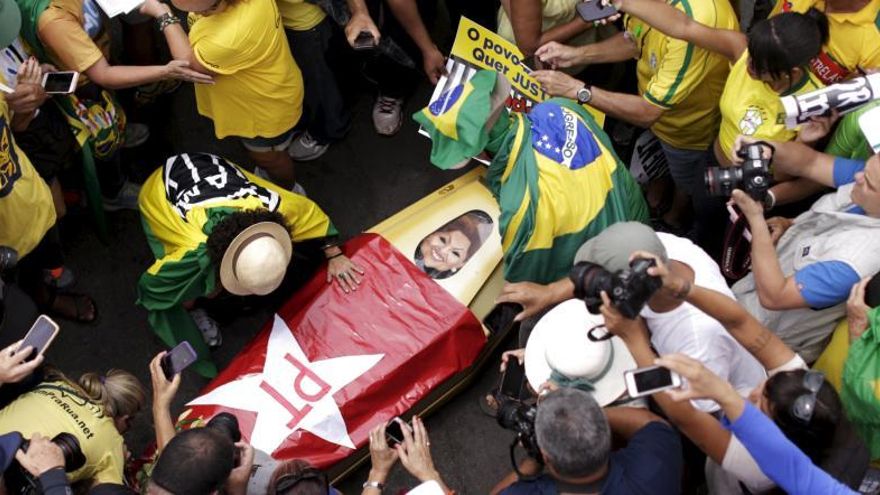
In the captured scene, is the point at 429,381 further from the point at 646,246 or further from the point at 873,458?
the point at 873,458

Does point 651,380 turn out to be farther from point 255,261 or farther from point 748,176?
point 255,261

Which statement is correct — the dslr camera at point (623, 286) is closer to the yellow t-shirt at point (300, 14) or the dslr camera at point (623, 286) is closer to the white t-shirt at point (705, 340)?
the white t-shirt at point (705, 340)

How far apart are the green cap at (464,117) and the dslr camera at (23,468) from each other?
5.46ft

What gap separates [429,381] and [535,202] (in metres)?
1.04

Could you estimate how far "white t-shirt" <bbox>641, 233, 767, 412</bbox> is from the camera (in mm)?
3107

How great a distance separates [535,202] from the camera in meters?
3.52

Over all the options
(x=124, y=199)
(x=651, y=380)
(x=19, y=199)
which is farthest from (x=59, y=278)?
(x=651, y=380)

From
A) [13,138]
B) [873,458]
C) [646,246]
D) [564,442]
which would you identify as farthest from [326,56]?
[873,458]

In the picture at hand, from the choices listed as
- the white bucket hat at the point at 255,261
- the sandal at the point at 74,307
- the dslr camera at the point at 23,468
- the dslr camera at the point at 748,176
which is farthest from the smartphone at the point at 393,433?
the sandal at the point at 74,307

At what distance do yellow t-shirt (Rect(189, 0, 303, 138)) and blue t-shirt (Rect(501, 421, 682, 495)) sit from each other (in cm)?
226

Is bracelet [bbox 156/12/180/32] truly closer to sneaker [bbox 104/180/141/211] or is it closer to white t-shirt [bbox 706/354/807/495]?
sneaker [bbox 104/180/141/211]

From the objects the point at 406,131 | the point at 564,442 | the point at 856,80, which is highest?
the point at 856,80

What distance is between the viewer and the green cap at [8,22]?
372cm

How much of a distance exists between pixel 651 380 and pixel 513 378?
2.90 ft
